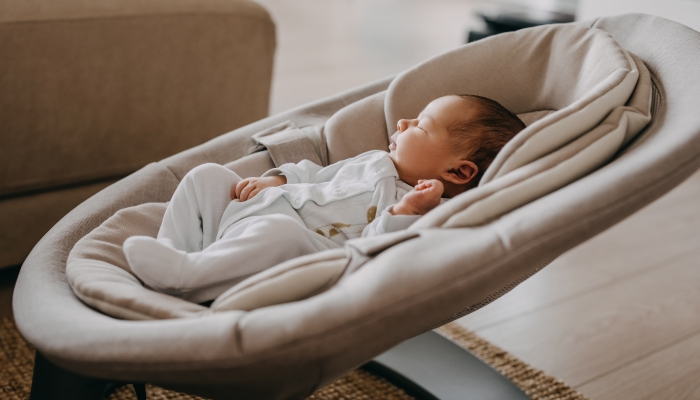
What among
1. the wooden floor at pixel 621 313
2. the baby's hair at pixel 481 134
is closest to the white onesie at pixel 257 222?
the baby's hair at pixel 481 134

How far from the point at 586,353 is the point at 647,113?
0.63 metres

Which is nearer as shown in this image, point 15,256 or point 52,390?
point 52,390

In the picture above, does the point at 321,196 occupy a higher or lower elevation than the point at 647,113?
lower

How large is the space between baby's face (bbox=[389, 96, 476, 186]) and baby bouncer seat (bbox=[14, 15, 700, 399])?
0.19m

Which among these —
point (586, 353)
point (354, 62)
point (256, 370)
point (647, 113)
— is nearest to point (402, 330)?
point (256, 370)

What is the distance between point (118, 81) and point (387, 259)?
1015mm

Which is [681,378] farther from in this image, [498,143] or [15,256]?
[15,256]

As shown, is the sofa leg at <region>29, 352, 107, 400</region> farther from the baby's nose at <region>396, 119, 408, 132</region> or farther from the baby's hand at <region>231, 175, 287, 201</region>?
the baby's nose at <region>396, 119, 408, 132</region>

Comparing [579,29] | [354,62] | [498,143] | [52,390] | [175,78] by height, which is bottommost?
[354,62]

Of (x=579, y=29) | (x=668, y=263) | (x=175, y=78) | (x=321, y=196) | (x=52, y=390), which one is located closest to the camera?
(x=52, y=390)

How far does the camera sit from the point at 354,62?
3.50 metres

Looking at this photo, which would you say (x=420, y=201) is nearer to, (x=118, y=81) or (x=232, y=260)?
(x=232, y=260)

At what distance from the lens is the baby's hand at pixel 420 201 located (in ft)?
3.05

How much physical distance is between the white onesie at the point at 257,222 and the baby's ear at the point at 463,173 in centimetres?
7
